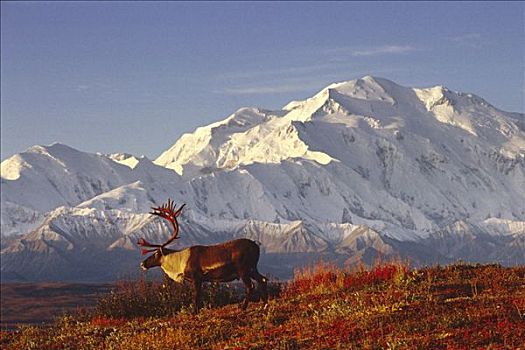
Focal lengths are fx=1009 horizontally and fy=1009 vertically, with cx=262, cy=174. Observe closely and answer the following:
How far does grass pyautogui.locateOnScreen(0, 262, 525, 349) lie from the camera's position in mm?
21484

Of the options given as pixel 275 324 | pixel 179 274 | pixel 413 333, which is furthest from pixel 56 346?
pixel 413 333

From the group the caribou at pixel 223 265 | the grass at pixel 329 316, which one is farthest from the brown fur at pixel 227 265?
the grass at pixel 329 316

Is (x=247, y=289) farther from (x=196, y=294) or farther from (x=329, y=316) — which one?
(x=329, y=316)

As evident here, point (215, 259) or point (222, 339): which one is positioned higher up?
point (215, 259)

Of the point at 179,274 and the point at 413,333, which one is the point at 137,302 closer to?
the point at 179,274

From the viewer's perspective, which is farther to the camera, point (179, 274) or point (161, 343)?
point (179, 274)

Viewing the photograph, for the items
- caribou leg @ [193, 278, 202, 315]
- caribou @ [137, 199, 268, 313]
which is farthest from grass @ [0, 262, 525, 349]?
caribou @ [137, 199, 268, 313]

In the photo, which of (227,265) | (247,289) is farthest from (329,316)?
(227,265)

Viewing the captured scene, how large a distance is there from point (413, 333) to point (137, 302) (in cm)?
→ 1337

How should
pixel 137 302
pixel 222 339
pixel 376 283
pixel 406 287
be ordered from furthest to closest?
pixel 137 302 < pixel 376 283 < pixel 406 287 < pixel 222 339

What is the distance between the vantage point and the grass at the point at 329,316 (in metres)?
21.5

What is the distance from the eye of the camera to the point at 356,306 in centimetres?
2508

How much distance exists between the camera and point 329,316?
80.1ft

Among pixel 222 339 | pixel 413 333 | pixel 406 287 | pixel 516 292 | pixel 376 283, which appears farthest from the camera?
pixel 376 283
